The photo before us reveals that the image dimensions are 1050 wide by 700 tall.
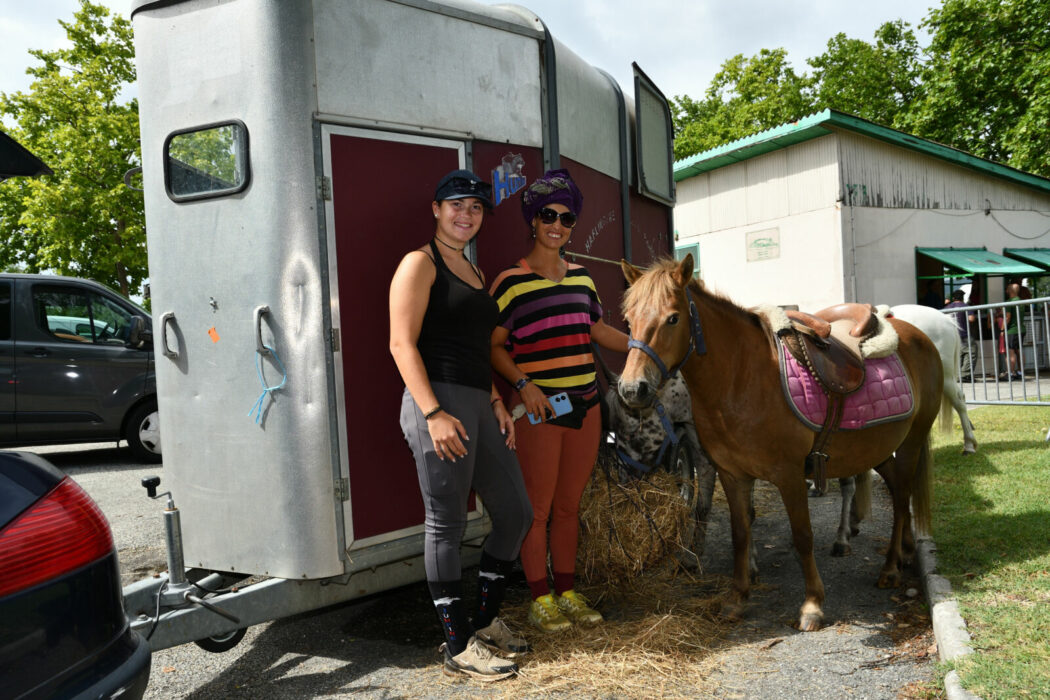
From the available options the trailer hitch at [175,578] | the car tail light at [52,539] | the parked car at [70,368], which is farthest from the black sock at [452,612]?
the parked car at [70,368]

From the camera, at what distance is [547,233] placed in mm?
3340

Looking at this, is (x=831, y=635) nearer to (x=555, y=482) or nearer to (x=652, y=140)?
(x=555, y=482)

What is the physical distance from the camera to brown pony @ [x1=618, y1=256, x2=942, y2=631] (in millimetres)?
3268

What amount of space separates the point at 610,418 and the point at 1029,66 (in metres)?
22.0

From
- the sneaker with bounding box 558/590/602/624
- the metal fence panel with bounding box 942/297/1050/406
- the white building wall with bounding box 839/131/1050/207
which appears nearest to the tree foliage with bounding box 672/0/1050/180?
the white building wall with bounding box 839/131/1050/207

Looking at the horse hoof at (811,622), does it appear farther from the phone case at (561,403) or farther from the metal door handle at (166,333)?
the metal door handle at (166,333)

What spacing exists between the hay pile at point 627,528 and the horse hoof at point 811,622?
74 centimetres

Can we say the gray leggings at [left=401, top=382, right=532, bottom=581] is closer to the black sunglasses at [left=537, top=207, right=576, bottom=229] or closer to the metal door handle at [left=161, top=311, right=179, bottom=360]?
the black sunglasses at [left=537, top=207, right=576, bottom=229]

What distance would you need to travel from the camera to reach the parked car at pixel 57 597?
155 centimetres

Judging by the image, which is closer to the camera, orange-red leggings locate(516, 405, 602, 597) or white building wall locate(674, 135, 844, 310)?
orange-red leggings locate(516, 405, 602, 597)

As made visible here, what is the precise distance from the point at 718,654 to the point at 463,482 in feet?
4.65

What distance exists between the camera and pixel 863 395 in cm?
380

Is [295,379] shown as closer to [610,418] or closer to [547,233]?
[547,233]

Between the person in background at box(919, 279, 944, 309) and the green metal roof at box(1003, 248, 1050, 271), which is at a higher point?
the green metal roof at box(1003, 248, 1050, 271)
